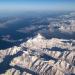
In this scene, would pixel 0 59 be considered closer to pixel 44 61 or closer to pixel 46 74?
pixel 44 61

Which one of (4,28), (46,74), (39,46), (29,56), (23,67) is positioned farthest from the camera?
(4,28)

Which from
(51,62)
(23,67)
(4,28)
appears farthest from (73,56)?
(4,28)

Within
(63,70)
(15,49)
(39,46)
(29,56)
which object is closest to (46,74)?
(63,70)

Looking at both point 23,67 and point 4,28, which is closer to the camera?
point 23,67

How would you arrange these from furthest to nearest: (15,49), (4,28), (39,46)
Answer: (4,28) < (39,46) < (15,49)

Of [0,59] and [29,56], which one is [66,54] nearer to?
[29,56]

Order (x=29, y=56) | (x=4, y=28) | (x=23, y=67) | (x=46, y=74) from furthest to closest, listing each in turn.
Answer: (x=4, y=28) → (x=29, y=56) → (x=23, y=67) → (x=46, y=74)
